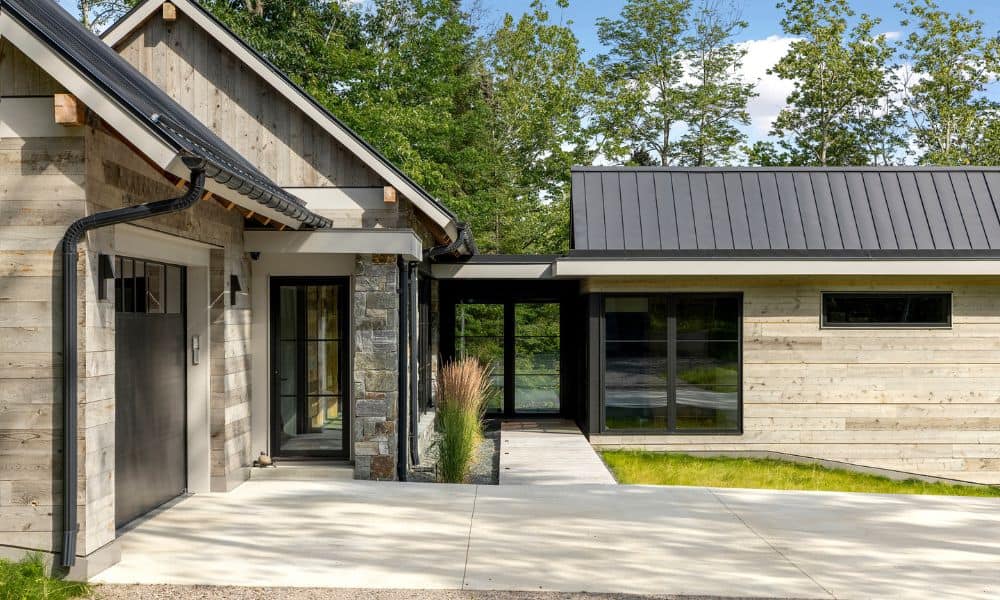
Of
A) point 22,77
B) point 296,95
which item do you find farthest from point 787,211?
point 22,77

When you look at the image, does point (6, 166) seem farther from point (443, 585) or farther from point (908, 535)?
point (908, 535)

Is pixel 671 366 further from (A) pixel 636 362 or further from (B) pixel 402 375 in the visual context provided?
(B) pixel 402 375

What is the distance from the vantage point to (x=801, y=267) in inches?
442

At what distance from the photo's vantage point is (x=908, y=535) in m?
6.70

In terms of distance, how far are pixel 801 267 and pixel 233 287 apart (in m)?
7.01

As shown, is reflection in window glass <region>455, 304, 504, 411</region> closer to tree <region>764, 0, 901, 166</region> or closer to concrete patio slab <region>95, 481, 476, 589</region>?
concrete patio slab <region>95, 481, 476, 589</region>

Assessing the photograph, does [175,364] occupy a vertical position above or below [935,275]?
below

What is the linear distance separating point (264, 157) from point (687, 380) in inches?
241

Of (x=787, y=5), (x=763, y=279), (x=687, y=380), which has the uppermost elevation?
(x=787, y=5)

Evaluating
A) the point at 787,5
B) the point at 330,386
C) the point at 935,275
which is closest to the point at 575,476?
the point at 330,386

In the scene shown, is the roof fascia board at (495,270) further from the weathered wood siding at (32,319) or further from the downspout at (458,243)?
the weathered wood siding at (32,319)

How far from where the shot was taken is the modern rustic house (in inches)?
209

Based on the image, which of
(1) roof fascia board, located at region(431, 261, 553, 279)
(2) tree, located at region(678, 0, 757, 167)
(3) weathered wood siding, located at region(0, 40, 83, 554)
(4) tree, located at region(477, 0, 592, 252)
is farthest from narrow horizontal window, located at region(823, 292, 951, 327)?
(2) tree, located at region(678, 0, 757, 167)

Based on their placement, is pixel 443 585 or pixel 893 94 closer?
pixel 443 585
